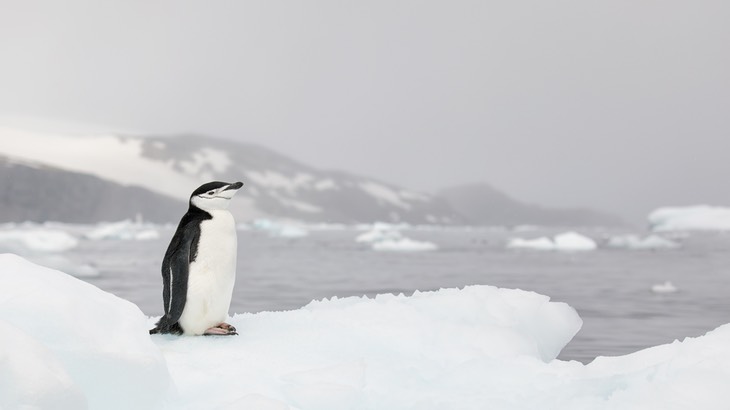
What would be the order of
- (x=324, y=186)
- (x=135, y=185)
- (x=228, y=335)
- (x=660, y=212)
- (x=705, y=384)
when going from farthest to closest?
(x=324, y=186), (x=135, y=185), (x=660, y=212), (x=228, y=335), (x=705, y=384)

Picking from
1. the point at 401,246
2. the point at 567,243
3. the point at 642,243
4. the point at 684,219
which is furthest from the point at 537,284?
the point at 684,219

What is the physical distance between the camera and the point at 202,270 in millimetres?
4211

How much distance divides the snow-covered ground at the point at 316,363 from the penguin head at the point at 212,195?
0.72 meters

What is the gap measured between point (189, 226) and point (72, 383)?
1575mm

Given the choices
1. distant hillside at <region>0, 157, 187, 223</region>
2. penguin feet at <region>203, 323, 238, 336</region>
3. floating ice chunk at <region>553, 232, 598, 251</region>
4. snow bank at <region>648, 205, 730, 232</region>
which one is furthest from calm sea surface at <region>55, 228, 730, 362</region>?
distant hillside at <region>0, 157, 187, 223</region>

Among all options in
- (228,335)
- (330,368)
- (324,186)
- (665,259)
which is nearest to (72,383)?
(330,368)

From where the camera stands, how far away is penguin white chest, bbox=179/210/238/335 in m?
4.21

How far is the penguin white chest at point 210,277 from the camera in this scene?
4211mm

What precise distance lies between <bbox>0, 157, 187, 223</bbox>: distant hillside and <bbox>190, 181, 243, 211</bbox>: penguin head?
8370cm

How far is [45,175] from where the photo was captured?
8881cm

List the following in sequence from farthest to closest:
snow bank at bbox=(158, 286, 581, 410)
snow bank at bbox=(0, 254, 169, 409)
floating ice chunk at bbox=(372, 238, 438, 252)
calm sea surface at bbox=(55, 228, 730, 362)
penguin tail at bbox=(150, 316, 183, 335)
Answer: floating ice chunk at bbox=(372, 238, 438, 252)
calm sea surface at bbox=(55, 228, 730, 362)
penguin tail at bbox=(150, 316, 183, 335)
snow bank at bbox=(158, 286, 581, 410)
snow bank at bbox=(0, 254, 169, 409)

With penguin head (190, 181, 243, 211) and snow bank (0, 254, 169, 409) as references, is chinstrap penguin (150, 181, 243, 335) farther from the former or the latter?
snow bank (0, 254, 169, 409)

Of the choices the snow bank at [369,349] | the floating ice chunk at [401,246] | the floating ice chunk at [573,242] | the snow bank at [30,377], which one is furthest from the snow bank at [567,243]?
the snow bank at [30,377]

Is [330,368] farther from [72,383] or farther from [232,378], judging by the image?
[72,383]
